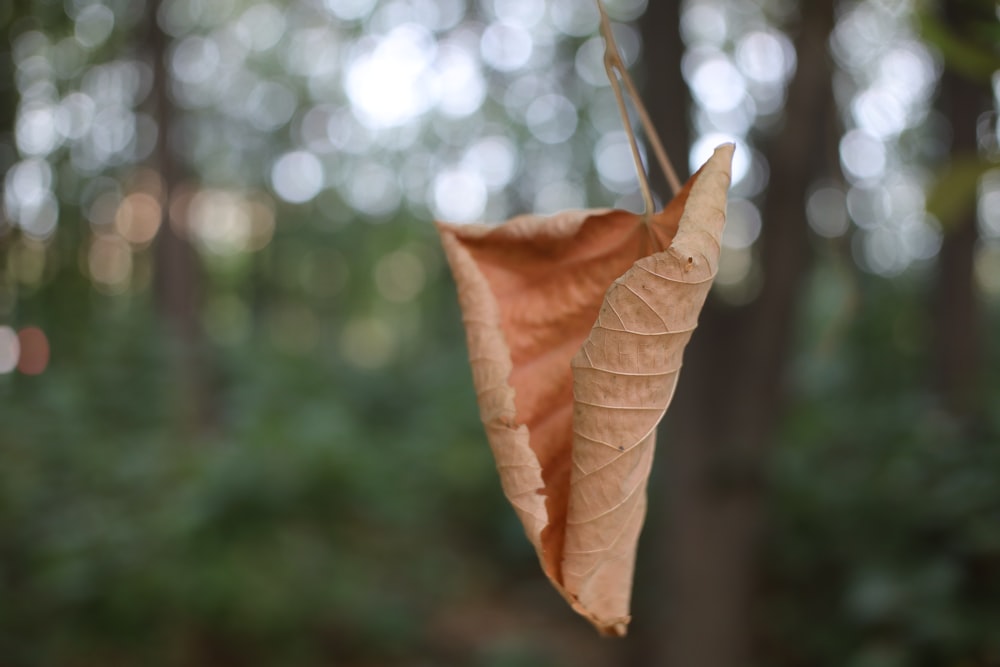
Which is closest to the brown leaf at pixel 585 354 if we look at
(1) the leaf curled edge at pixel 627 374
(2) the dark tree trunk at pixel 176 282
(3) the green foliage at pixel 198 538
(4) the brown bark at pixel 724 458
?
(1) the leaf curled edge at pixel 627 374

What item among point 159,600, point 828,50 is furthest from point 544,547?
point 159,600

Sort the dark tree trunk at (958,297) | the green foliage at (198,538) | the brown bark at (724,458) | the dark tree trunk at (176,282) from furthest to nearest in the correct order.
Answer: the dark tree trunk at (176,282)
the green foliage at (198,538)
the dark tree trunk at (958,297)
the brown bark at (724,458)

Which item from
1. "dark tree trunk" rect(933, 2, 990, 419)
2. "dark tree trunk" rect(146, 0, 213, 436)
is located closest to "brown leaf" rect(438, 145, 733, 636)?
"dark tree trunk" rect(933, 2, 990, 419)

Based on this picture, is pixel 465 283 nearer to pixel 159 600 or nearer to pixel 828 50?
pixel 828 50

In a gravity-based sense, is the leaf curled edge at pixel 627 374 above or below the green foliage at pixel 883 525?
above

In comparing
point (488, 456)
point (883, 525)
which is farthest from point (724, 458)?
point (488, 456)

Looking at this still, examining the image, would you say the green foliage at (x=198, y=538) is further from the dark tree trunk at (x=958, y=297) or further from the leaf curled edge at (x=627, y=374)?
the dark tree trunk at (x=958, y=297)
